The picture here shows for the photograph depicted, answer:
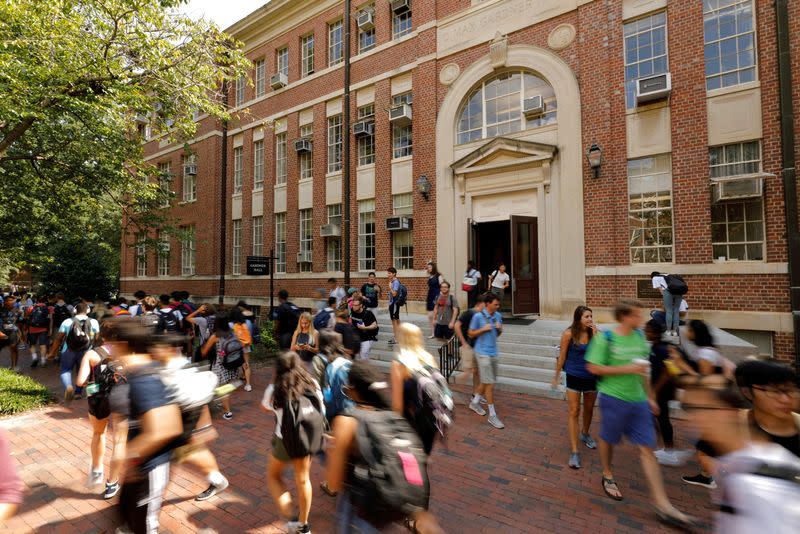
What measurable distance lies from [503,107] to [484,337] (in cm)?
874

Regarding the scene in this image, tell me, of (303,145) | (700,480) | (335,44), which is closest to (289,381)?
(700,480)

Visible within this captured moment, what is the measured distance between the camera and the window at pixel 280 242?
17.3 metres

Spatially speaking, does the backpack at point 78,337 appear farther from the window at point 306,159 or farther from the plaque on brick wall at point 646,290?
the plaque on brick wall at point 646,290

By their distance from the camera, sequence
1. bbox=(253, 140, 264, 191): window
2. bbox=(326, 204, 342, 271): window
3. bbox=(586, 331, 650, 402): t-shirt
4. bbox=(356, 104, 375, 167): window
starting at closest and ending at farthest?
bbox=(586, 331, 650, 402): t-shirt → bbox=(356, 104, 375, 167): window → bbox=(326, 204, 342, 271): window → bbox=(253, 140, 264, 191): window

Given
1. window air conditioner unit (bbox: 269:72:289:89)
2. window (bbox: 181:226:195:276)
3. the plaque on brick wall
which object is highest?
window air conditioner unit (bbox: 269:72:289:89)

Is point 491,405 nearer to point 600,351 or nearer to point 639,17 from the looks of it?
point 600,351

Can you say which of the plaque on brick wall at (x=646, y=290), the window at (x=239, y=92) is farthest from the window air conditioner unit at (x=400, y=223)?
the window at (x=239, y=92)

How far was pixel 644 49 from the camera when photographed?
10.1 meters

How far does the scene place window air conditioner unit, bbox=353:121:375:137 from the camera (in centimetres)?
1451

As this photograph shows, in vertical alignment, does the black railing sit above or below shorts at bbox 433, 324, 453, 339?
below

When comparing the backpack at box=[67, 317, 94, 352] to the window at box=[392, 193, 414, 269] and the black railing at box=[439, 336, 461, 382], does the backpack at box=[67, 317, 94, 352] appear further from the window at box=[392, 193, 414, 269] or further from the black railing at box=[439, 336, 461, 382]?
the window at box=[392, 193, 414, 269]

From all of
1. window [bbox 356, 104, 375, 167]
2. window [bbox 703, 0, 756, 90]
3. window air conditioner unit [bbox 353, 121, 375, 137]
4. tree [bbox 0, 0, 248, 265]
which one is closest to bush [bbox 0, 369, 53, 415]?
tree [bbox 0, 0, 248, 265]

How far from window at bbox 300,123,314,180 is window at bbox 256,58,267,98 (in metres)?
3.66

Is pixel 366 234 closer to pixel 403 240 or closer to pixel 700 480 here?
pixel 403 240
